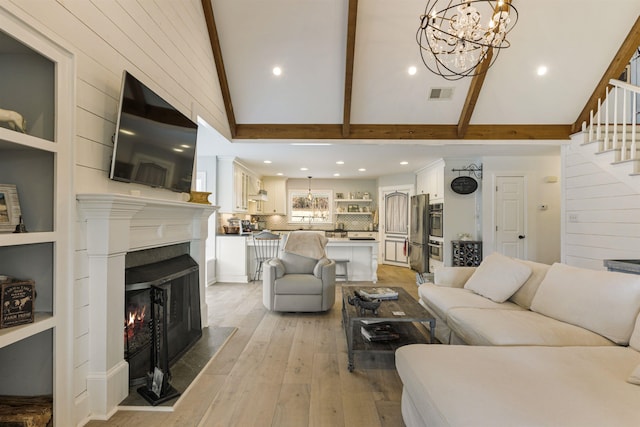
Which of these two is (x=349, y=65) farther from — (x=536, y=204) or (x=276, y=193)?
(x=276, y=193)

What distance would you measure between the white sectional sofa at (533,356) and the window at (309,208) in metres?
6.42

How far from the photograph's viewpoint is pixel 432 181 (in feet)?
22.4

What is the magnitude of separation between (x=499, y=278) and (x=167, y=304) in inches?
123

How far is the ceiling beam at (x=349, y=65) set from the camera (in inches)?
135

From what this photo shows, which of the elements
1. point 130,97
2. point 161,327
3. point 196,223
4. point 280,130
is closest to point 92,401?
point 161,327

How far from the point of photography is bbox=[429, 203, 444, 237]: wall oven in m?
6.41

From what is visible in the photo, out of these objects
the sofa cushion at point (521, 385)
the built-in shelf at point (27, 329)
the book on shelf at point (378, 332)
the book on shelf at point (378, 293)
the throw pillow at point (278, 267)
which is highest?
the built-in shelf at point (27, 329)

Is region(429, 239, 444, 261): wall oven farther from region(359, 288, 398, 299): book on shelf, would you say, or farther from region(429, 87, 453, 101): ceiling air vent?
region(359, 288, 398, 299): book on shelf

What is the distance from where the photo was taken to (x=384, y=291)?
10.5ft

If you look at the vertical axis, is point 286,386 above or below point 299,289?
below

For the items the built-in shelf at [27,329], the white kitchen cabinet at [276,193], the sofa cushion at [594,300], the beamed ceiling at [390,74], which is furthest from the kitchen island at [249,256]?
the built-in shelf at [27,329]

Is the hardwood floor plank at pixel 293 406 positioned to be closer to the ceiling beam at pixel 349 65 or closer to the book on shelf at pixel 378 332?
the book on shelf at pixel 378 332

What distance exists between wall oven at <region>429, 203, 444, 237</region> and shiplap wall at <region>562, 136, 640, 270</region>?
206 cm

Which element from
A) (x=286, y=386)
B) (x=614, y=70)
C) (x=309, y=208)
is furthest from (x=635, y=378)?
(x=309, y=208)
